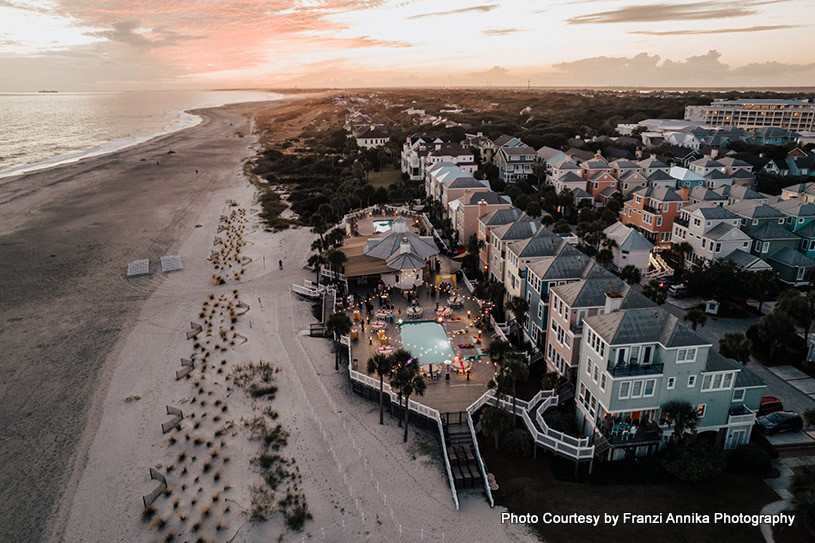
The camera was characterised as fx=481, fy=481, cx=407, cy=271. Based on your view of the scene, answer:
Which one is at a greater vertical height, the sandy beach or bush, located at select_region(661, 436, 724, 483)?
bush, located at select_region(661, 436, 724, 483)

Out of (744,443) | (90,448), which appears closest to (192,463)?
(90,448)

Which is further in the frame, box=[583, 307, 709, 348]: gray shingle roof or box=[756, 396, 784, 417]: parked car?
box=[756, 396, 784, 417]: parked car

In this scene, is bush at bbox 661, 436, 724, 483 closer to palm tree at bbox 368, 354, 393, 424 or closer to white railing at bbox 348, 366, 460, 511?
white railing at bbox 348, 366, 460, 511

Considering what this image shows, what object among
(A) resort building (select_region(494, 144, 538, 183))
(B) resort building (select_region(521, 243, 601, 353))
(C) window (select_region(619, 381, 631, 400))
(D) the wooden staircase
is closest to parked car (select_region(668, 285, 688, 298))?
(B) resort building (select_region(521, 243, 601, 353))

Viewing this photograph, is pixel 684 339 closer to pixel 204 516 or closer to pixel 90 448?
pixel 204 516

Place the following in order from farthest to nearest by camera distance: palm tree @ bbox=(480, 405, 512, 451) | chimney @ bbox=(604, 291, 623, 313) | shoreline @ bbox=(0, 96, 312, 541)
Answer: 1. chimney @ bbox=(604, 291, 623, 313)
2. shoreline @ bbox=(0, 96, 312, 541)
3. palm tree @ bbox=(480, 405, 512, 451)

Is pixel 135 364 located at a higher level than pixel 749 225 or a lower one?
lower
